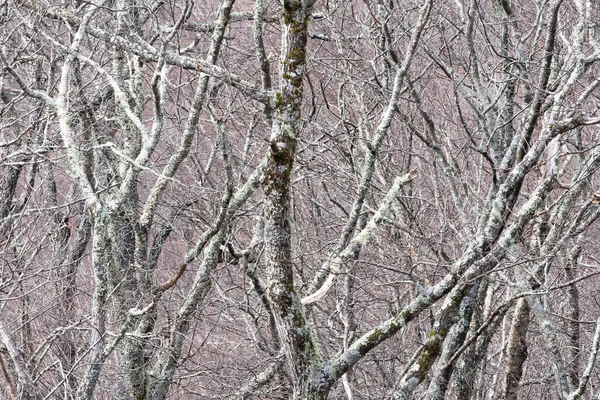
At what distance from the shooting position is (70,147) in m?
5.64

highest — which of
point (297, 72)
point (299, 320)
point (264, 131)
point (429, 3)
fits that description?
point (264, 131)

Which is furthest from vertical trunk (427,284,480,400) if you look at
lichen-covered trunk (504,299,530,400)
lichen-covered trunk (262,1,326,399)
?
lichen-covered trunk (262,1,326,399)

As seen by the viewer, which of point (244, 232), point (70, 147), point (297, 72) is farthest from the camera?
point (244, 232)

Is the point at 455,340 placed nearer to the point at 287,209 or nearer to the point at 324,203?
the point at 287,209

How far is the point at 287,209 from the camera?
3.75 m

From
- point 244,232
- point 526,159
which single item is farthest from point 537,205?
point 244,232

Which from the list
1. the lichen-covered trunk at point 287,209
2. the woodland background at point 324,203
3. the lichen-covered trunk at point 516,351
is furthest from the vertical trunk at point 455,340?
the lichen-covered trunk at point 287,209

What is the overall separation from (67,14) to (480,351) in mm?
4019

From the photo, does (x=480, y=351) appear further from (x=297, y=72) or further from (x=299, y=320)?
(x=297, y=72)

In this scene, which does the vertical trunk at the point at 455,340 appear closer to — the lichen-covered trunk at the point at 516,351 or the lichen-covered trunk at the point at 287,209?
the lichen-covered trunk at the point at 516,351

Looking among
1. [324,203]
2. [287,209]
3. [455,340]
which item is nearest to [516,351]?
[455,340]

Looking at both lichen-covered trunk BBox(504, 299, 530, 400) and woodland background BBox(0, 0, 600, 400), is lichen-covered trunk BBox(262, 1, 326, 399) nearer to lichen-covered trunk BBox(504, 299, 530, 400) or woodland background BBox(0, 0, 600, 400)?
woodland background BBox(0, 0, 600, 400)

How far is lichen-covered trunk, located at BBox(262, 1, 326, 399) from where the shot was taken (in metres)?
3.73

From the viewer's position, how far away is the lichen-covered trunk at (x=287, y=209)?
3.73m
